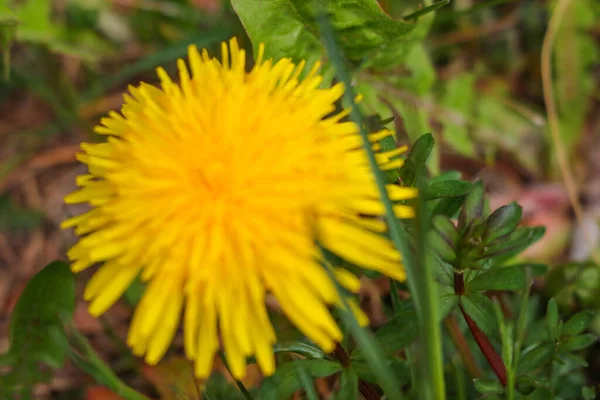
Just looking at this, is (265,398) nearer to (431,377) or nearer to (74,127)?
(431,377)

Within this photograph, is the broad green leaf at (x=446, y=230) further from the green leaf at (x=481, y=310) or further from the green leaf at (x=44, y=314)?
the green leaf at (x=44, y=314)

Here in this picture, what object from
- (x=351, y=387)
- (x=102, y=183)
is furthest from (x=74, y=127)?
(x=351, y=387)

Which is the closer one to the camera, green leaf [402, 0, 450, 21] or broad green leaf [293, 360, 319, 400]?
broad green leaf [293, 360, 319, 400]

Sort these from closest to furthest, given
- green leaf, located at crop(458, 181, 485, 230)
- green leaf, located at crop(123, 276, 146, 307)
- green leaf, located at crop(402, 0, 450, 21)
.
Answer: green leaf, located at crop(458, 181, 485, 230) < green leaf, located at crop(402, 0, 450, 21) < green leaf, located at crop(123, 276, 146, 307)

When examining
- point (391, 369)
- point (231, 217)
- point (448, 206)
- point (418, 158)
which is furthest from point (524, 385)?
point (231, 217)

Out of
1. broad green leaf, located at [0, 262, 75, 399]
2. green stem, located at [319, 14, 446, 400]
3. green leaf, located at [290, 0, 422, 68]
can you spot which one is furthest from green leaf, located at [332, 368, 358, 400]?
green leaf, located at [290, 0, 422, 68]

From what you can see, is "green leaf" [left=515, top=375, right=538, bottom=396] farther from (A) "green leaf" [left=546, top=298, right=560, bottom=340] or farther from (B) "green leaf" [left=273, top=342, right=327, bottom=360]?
(B) "green leaf" [left=273, top=342, right=327, bottom=360]

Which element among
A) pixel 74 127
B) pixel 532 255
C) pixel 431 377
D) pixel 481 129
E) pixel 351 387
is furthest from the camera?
pixel 74 127
